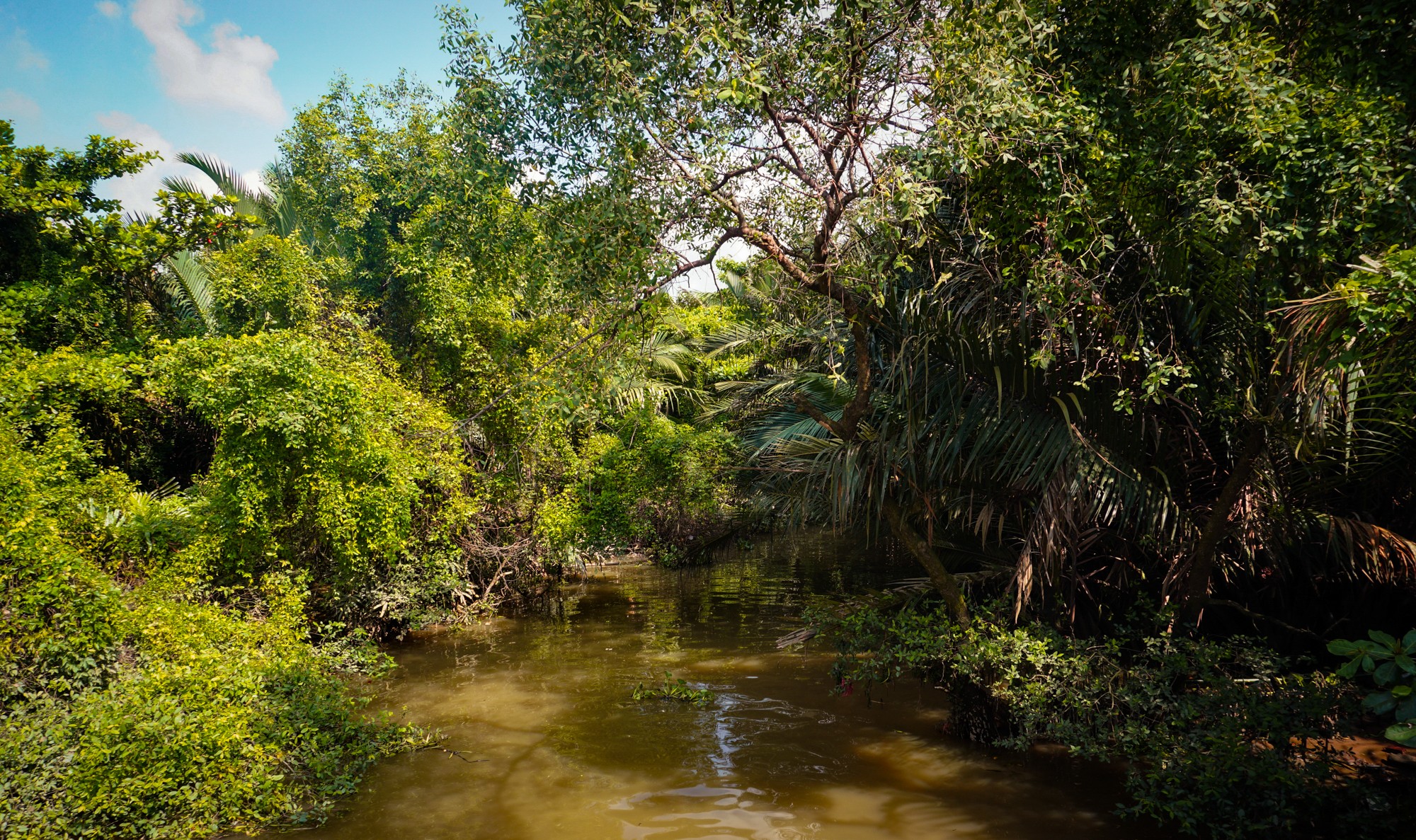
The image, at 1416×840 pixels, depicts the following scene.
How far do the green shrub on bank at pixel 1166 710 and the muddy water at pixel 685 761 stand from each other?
0.49 metres

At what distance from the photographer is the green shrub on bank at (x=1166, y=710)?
15.4 ft

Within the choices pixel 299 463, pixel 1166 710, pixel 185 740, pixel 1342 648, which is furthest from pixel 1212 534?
pixel 299 463

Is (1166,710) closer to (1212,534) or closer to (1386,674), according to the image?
(1212,534)

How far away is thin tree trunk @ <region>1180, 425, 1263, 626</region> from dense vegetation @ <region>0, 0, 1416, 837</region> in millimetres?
34

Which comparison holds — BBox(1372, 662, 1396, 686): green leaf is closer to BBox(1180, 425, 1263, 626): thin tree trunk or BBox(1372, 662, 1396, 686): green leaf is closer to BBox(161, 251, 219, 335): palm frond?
BBox(1180, 425, 1263, 626): thin tree trunk

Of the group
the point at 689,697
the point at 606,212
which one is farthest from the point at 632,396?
the point at 606,212

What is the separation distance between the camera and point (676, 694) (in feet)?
28.4

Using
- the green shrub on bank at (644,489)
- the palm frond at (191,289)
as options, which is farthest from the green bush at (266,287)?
the green shrub on bank at (644,489)

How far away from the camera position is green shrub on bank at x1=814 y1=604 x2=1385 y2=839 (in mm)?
4703

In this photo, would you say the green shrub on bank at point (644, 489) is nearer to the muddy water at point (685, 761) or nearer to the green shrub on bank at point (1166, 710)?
the muddy water at point (685, 761)

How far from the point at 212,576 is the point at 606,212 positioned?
21.5ft

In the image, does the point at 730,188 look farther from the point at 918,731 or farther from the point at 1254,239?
the point at 918,731

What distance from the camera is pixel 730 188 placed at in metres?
6.43

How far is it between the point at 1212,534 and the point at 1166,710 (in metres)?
1.33
